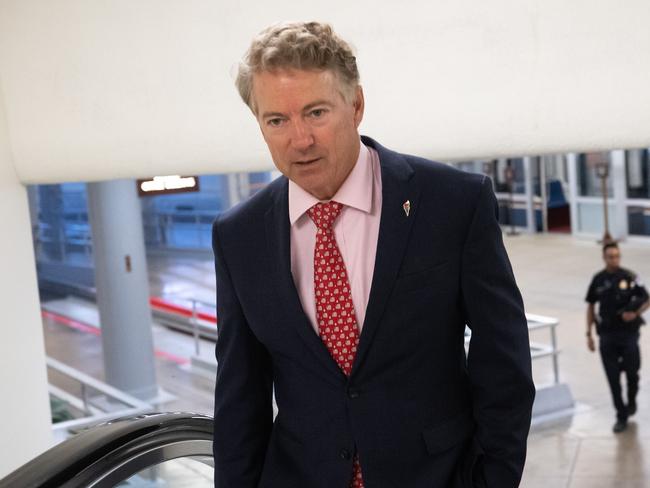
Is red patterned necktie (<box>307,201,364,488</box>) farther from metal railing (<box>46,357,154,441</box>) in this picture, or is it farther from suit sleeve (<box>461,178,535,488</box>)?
metal railing (<box>46,357,154,441</box>)

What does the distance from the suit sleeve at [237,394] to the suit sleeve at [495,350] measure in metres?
0.55

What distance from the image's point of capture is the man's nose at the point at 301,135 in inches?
83.9

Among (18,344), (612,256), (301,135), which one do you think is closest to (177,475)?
(18,344)

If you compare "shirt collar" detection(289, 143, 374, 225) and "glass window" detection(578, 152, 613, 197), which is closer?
"shirt collar" detection(289, 143, 374, 225)

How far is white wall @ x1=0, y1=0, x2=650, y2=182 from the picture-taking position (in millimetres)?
3754

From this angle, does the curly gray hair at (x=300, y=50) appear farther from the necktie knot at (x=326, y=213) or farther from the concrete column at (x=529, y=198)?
the concrete column at (x=529, y=198)

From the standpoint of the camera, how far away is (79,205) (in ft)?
114

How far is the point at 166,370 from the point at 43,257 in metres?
13.7

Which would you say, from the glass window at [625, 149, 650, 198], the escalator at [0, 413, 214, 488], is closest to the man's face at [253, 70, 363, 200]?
the escalator at [0, 413, 214, 488]

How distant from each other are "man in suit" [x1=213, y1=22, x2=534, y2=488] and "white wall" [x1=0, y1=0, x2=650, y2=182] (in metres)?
1.65

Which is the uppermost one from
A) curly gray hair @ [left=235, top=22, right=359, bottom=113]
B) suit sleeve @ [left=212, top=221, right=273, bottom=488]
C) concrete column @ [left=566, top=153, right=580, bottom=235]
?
curly gray hair @ [left=235, top=22, right=359, bottom=113]

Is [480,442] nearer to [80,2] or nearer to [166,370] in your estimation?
[80,2]

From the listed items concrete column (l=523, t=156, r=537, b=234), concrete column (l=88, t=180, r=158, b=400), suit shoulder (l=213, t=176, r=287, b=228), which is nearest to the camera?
suit shoulder (l=213, t=176, r=287, b=228)

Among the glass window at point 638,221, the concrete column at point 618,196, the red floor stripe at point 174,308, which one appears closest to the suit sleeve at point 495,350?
the red floor stripe at point 174,308
